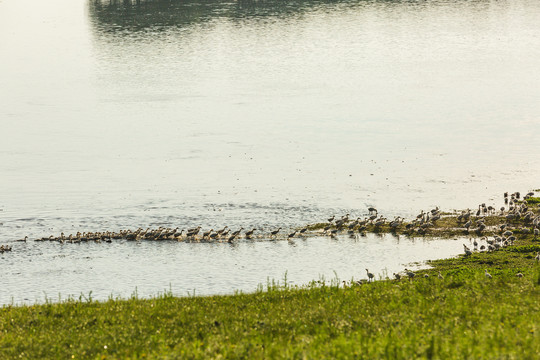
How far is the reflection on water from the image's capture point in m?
42.5

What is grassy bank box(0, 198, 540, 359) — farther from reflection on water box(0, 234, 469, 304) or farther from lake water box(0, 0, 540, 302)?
lake water box(0, 0, 540, 302)

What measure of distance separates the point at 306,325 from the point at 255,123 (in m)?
62.5

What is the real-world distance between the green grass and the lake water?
15.5 m

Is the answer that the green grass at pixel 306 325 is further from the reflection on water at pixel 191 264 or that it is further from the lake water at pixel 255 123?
the lake water at pixel 255 123

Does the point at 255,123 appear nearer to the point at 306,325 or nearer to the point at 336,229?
the point at 336,229

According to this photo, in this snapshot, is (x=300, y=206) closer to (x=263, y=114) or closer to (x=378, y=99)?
(x=263, y=114)

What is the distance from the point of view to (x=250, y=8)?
16888cm

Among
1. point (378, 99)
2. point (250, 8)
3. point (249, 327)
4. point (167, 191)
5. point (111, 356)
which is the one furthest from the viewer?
point (250, 8)

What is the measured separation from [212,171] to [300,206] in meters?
13.1

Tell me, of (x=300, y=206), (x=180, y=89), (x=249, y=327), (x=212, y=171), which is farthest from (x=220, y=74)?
(x=249, y=327)

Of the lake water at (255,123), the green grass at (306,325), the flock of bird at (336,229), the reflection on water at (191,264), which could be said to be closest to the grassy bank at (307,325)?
the green grass at (306,325)

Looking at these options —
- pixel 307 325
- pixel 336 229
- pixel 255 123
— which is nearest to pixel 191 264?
pixel 336 229

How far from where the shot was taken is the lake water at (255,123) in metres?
56.0

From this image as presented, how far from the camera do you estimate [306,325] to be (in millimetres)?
23219
